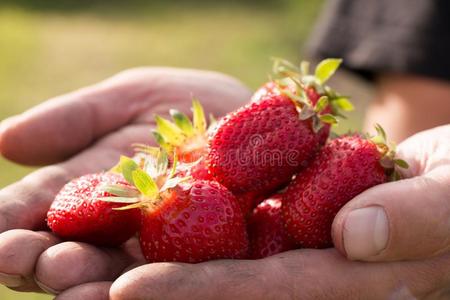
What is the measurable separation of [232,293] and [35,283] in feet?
1.52

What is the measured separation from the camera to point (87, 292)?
138cm

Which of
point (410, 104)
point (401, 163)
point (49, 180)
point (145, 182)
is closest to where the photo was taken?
point (145, 182)

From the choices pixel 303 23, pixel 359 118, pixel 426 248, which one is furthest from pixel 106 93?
pixel 303 23

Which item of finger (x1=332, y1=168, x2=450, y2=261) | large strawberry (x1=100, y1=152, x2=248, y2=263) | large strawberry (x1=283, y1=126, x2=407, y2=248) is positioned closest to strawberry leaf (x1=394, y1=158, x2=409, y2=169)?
large strawberry (x1=283, y1=126, x2=407, y2=248)

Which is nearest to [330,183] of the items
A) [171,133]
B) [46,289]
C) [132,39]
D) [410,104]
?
[171,133]

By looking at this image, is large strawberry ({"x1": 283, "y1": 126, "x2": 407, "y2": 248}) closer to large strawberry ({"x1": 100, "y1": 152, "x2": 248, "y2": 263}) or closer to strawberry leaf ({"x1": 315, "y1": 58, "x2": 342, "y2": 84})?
large strawberry ({"x1": 100, "y1": 152, "x2": 248, "y2": 263})

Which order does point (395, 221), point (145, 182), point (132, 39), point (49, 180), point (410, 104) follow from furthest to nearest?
point (132, 39) < point (410, 104) < point (49, 180) < point (145, 182) < point (395, 221)

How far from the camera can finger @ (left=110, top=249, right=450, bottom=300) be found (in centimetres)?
129

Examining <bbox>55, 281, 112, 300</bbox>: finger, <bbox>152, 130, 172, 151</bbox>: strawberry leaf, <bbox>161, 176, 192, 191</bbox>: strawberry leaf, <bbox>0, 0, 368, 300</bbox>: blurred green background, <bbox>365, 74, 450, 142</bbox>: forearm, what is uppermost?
<bbox>152, 130, 172, 151</bbox>: strawberry leaf

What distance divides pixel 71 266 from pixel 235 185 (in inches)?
15.9

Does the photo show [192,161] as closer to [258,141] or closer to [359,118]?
[258,141]

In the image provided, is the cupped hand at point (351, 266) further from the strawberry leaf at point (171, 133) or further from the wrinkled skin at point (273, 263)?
the strawberry leaf at point (171, 133)

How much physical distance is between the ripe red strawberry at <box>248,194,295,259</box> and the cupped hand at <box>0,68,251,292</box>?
265mm

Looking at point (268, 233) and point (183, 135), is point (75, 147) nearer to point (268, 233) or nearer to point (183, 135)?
point (183, 135)
